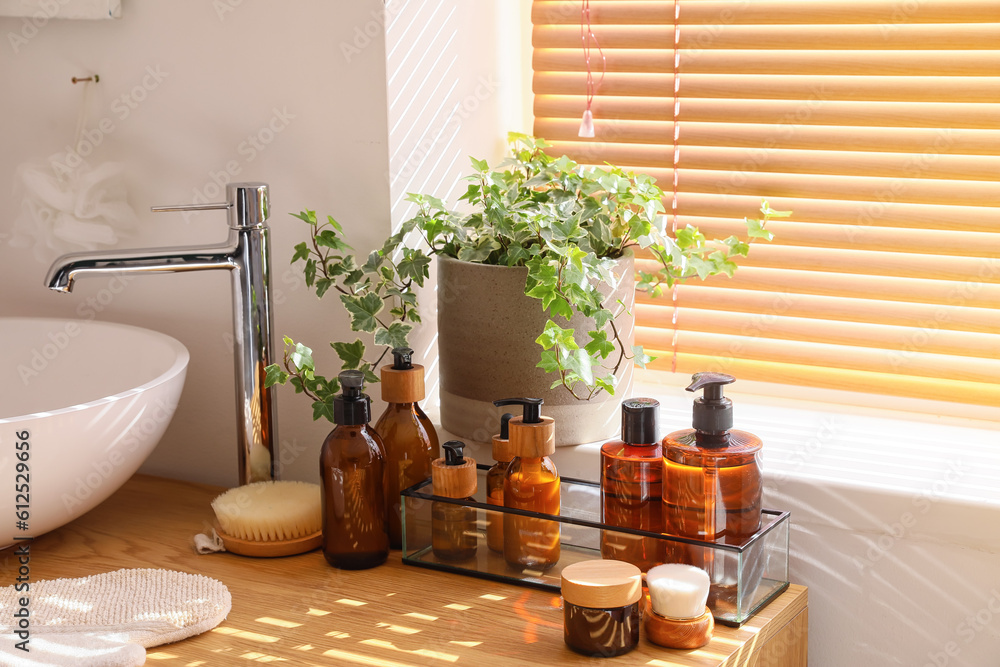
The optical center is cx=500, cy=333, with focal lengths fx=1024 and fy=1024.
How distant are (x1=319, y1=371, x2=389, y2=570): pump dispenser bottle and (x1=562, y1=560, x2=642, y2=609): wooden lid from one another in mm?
235

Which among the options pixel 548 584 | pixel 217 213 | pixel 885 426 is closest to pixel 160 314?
pixel 217 213

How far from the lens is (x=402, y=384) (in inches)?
37.4

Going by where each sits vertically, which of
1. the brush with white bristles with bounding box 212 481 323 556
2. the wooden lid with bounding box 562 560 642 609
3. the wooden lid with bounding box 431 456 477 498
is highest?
the wooden lid with bounding box 431 456 477 498

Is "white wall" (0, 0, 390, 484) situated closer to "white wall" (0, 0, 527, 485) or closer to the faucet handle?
"white wall" (0, 0, 527, 485)

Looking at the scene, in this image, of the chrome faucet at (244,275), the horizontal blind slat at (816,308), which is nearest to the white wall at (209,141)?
the chrome faucet at (244,275)

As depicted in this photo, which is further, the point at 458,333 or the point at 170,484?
the point at 170,484

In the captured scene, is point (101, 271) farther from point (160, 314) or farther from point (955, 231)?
point (955, 231)

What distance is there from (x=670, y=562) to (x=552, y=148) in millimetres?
564

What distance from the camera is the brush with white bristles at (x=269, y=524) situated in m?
0.98

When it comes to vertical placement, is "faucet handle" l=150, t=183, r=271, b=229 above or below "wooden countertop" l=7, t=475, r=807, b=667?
above

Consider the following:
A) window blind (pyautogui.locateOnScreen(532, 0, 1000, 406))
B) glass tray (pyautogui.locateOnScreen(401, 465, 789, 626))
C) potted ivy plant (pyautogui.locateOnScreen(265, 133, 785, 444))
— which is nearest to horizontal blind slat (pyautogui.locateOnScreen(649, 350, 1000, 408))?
window blind (pyautogui.locateOnScreen(532, 0, 1000, 406))

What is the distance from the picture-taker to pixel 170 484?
1222 mm

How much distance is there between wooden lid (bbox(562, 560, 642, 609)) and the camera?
759mm

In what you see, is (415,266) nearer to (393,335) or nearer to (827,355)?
(393,335)
